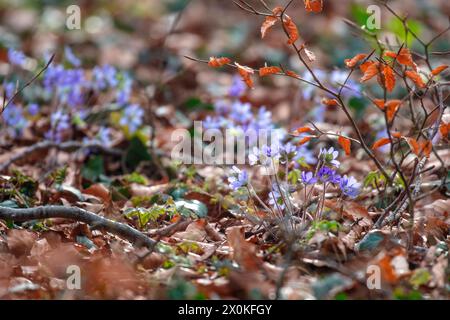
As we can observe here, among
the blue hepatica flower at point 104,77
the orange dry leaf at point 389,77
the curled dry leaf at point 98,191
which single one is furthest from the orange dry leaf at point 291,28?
the blue hepatica flower at point 104,77

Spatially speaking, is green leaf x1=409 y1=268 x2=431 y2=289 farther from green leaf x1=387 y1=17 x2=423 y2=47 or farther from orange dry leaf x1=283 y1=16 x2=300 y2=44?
green leaf x1=387 y1=17 x2=423 y2=47

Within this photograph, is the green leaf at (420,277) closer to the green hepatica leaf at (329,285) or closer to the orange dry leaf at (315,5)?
the green hepatica leaf at (329,285)

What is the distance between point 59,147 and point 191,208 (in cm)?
116

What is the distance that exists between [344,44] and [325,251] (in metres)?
4.99

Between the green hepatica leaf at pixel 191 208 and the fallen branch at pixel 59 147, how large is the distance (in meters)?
0.98

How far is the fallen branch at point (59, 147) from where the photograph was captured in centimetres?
349

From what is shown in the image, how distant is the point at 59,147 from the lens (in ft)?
12.3

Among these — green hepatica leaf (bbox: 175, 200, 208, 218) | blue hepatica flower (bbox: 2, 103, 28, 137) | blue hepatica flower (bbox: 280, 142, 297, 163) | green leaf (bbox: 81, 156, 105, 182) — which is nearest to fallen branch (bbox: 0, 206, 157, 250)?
green hepatica leaf (bbox: 175, 200, 208, 218)

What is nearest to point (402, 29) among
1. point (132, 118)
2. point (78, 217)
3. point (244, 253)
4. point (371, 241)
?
point (132, 118)

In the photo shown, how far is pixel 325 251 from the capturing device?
2.34 metres

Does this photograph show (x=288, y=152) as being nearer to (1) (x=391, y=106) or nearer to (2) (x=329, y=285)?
(1) (x=391, y=106)

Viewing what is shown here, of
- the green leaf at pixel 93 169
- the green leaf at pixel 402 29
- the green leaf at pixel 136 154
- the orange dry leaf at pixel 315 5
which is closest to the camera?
the orange dry leaf at pixel 315 5

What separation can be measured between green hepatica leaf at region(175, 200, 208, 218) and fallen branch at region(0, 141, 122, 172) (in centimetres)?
98

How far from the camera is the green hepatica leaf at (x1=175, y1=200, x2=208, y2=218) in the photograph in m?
2.86
